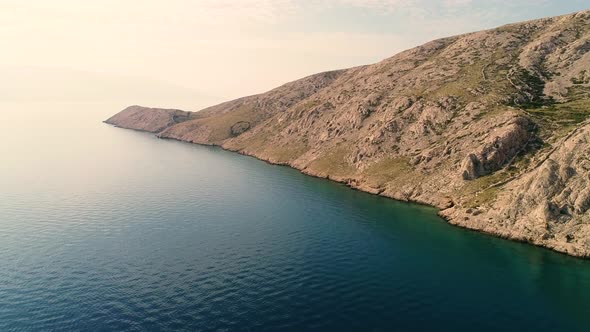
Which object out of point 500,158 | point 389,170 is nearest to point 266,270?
point 389,170

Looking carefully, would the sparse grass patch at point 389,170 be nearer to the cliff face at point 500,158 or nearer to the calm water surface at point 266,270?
the cliff face at point 500,158

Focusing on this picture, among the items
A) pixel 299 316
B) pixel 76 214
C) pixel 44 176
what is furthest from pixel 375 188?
pixel 44 176

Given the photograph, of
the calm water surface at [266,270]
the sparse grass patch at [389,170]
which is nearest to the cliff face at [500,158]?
the sparse grass patch at [389,170]

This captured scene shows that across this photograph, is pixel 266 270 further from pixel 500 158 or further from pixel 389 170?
pixel 500 158

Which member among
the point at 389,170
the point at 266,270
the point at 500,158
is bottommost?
the point at 266,270

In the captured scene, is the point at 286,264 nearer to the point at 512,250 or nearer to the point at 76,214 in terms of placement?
the point at 512,250

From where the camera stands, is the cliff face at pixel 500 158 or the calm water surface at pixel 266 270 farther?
the cliff face at pixel 500 158

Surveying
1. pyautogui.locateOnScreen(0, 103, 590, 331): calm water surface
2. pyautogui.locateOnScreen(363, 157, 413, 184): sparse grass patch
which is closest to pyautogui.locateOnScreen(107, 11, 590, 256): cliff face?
pyautogui.locateOnScreen(363, 157, 413, 184): sparse grass patch

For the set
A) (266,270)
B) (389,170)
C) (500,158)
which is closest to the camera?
(266,270)
